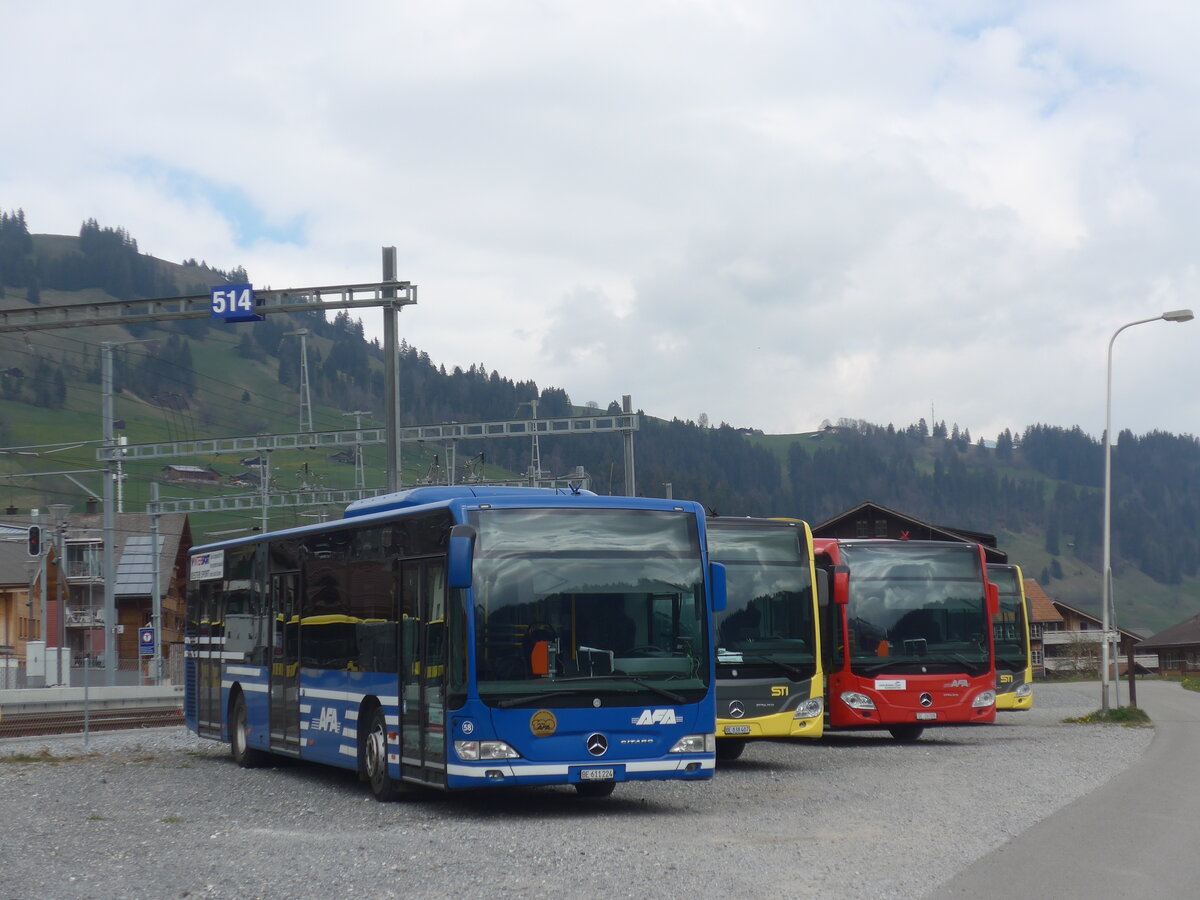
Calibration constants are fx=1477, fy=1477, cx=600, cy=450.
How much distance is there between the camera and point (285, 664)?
17.8 metres

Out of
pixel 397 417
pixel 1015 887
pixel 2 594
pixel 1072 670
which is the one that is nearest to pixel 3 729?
pixel 397 417

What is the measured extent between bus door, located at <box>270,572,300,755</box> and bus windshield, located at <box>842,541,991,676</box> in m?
9.07

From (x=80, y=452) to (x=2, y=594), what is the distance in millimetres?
105148

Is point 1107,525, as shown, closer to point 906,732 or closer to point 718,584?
point 906,732

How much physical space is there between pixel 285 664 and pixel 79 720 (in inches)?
660

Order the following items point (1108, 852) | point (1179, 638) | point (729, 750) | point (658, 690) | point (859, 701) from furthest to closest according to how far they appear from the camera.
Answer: point (1179, 638) → point (859, 701) → point (729, 750) → point (658, 690) → point (1108, 852)

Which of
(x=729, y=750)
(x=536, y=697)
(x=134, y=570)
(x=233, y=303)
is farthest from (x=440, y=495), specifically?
(x=134, y=570)

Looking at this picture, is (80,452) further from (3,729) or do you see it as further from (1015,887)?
(1015,887)

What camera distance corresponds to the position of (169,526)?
93062 millimetres

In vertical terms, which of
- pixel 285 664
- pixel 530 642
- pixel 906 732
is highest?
pixel 530 642

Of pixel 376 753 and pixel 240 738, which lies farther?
pixel 240 738

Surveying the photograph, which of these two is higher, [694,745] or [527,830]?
[694,745]

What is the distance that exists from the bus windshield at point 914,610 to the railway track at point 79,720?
1516cm

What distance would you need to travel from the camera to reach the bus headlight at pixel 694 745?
1336 centimetres
